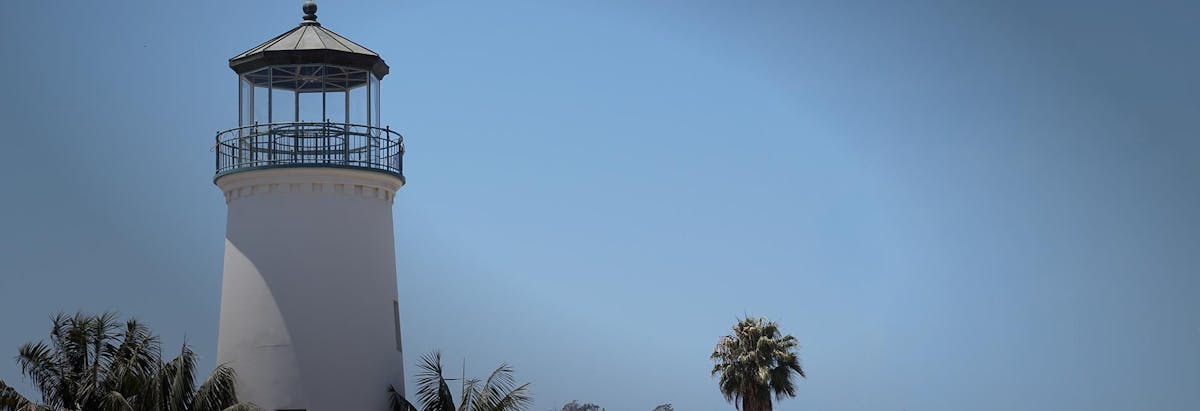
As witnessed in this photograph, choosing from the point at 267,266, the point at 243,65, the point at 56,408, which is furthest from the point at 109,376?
the point at 243,65

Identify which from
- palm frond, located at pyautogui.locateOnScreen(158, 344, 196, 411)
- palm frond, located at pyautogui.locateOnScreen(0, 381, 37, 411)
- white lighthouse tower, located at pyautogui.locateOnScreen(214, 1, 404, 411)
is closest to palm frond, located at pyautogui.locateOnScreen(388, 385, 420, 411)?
white lighthouse tower, located at pyautogui.locateOnScreen(214, 1, 404, 411)

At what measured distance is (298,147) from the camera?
110 ft

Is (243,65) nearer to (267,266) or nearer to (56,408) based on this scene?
(267,266)

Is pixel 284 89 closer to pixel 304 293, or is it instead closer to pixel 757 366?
pixel 304 293

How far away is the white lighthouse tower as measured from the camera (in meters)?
32.7

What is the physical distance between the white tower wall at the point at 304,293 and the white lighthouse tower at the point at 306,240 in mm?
18

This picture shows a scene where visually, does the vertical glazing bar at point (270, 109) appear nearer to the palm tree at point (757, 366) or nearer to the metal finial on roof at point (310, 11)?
the metal finial on roof at point (310, 11)

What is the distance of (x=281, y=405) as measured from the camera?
3234cm

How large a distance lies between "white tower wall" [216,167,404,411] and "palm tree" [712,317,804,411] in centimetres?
1678

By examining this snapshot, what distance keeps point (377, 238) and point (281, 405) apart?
11.8 feet

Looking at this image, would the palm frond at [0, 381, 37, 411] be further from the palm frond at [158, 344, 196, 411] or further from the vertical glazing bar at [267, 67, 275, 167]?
the vertical glazing bar at [267, 67, 275, 167]

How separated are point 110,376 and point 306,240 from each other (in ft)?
13.3

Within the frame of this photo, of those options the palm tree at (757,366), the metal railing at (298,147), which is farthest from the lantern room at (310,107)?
the palm tree at (757,366)

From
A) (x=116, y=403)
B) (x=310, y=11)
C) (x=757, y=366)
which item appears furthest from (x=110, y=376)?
(x=757, y=366)
